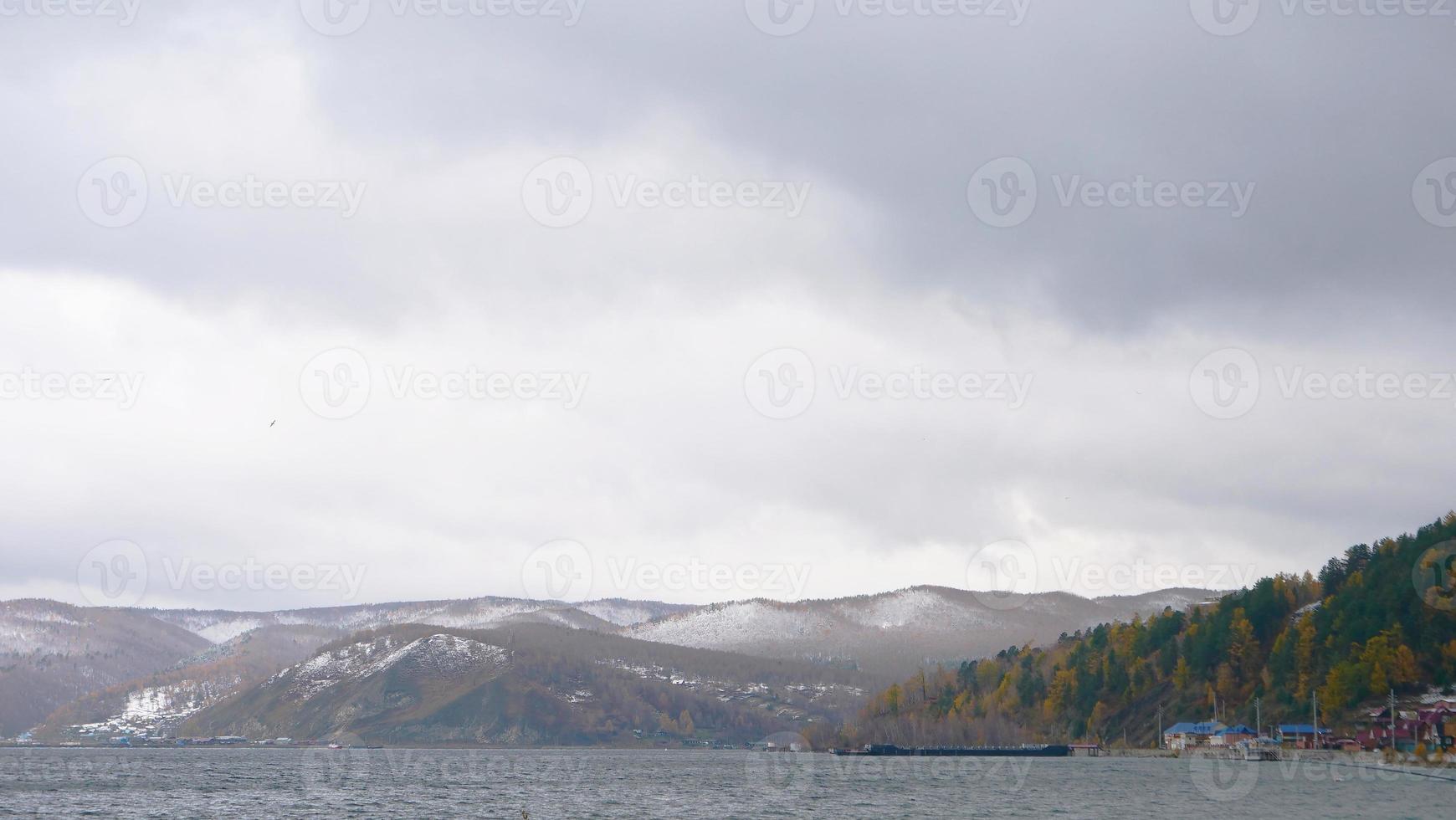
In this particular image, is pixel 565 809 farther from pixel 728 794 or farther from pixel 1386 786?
pixel 1386 786

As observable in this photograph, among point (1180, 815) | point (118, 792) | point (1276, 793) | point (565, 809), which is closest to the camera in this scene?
point (1180, 815)

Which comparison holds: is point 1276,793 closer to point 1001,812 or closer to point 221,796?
point 1001,812

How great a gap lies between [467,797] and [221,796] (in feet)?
119

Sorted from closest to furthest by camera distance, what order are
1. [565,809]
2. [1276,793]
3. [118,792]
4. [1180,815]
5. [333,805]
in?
[1180,815] → [565,809] → [333,805] → [1276,793] → [118,792]

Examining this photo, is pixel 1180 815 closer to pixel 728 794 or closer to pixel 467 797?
pixel 728 794

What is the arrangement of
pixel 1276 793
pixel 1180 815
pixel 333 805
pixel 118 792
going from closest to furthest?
pixel 1180 815
pixel 333 805
pixel 1276 793
pixel 118 792

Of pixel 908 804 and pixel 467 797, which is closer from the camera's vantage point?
pixel 908 804

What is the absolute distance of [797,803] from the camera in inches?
6757

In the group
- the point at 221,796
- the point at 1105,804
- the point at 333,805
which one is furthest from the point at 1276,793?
the point at 221,796

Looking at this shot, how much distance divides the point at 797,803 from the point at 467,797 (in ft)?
158

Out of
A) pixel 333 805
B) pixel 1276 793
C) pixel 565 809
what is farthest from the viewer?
pixel 1276 793

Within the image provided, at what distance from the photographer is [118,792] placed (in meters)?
200

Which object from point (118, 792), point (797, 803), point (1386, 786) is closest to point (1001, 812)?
point (797, 803)

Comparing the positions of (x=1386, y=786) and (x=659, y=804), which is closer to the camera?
(x=659, y=804)
